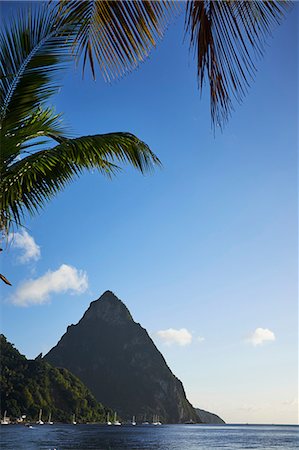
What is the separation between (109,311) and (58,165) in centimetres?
16069

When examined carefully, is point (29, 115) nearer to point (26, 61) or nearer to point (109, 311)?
point (26, 61)

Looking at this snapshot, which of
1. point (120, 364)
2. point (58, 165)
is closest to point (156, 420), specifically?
point (120, 364)

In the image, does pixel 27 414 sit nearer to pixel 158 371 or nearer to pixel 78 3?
pixel 158 371

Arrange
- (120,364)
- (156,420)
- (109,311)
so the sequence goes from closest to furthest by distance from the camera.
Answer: (156,420), (120,364), (109,311)

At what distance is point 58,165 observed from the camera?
3.48 m

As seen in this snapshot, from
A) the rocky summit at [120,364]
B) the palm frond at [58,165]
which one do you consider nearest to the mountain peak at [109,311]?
the rocky summit at [120,364]

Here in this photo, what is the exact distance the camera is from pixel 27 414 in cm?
9162

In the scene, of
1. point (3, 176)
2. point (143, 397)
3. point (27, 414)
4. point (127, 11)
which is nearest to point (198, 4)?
point (127, 11)

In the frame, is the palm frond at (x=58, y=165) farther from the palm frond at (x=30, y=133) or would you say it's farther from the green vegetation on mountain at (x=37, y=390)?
the green vegetation on mountain at (x=37, y=390)

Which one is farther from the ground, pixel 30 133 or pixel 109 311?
pixel 109 311

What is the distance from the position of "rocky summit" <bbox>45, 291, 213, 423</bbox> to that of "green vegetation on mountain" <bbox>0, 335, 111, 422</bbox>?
3250 centimetres

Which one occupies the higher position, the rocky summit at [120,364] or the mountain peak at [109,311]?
the mountain peak at [109,311]

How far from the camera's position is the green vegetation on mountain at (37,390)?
8503 centimetres

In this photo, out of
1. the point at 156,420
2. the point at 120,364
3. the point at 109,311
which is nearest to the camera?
the point at 156,420
